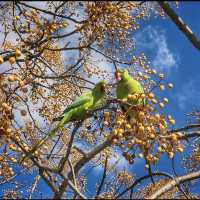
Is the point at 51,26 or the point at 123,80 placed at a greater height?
the point at 51,26

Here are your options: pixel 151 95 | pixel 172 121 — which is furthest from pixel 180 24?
pixel 172 121

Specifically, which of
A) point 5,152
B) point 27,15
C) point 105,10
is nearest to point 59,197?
point 5,152

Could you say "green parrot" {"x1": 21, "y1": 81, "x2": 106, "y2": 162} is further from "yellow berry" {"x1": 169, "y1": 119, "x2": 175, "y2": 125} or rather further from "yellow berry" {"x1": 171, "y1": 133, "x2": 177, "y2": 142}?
"yellow berry" {"x1": 171, "y1": 133, "x2": 177, "y2": 142}

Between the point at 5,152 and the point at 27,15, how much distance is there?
9.27 ft

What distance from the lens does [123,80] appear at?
5652 mm

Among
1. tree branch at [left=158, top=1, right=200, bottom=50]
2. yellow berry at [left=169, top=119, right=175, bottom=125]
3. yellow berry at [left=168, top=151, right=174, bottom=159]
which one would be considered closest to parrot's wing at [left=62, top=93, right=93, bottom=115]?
yellow berry at [left=169, top=119, right=175, bottom=125]

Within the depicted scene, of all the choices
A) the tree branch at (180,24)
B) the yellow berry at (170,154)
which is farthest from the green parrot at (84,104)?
the tree branch at (180,24)

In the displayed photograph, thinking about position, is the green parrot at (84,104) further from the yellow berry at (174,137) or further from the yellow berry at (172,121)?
the yellow berry at (174,137)

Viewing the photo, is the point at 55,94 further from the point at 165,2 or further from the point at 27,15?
the point at 165,2

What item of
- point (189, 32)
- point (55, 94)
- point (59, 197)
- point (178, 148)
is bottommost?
point (59, 197)

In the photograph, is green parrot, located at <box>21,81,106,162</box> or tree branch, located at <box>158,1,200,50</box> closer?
tree branch, located at <box>158,1,200,50</box>

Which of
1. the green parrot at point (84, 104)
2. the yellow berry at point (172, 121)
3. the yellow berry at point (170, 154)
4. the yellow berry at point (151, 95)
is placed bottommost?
the yellow berry at point (170, 154)

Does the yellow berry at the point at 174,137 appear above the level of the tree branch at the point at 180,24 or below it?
below

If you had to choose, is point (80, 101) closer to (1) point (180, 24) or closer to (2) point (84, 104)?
(2) point (84, 104)
